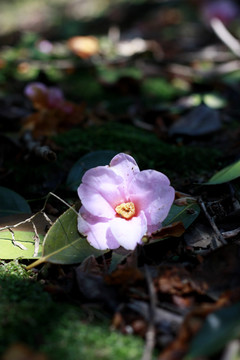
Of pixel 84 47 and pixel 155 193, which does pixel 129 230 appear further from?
pixel 84 47

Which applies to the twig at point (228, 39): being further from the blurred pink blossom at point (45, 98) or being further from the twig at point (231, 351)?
the twig at point (231, 351)

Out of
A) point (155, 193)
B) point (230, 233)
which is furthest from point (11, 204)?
point (230, 233)

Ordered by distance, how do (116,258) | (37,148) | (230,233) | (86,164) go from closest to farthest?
(116,258) < (230,233) < (86,164) < (37,148)

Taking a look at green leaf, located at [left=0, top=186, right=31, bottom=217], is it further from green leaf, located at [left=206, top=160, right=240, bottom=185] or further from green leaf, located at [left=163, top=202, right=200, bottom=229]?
green leaf, located at [left=206, top=160, right=240, bottom=185]

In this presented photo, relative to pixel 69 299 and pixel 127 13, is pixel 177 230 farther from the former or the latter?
pixel 127 13

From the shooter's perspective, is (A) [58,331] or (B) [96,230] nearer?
(A) [58,331]

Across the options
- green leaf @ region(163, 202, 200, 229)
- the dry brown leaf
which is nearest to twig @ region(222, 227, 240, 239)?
green leaf @ region(163, 202, 200, 229)
